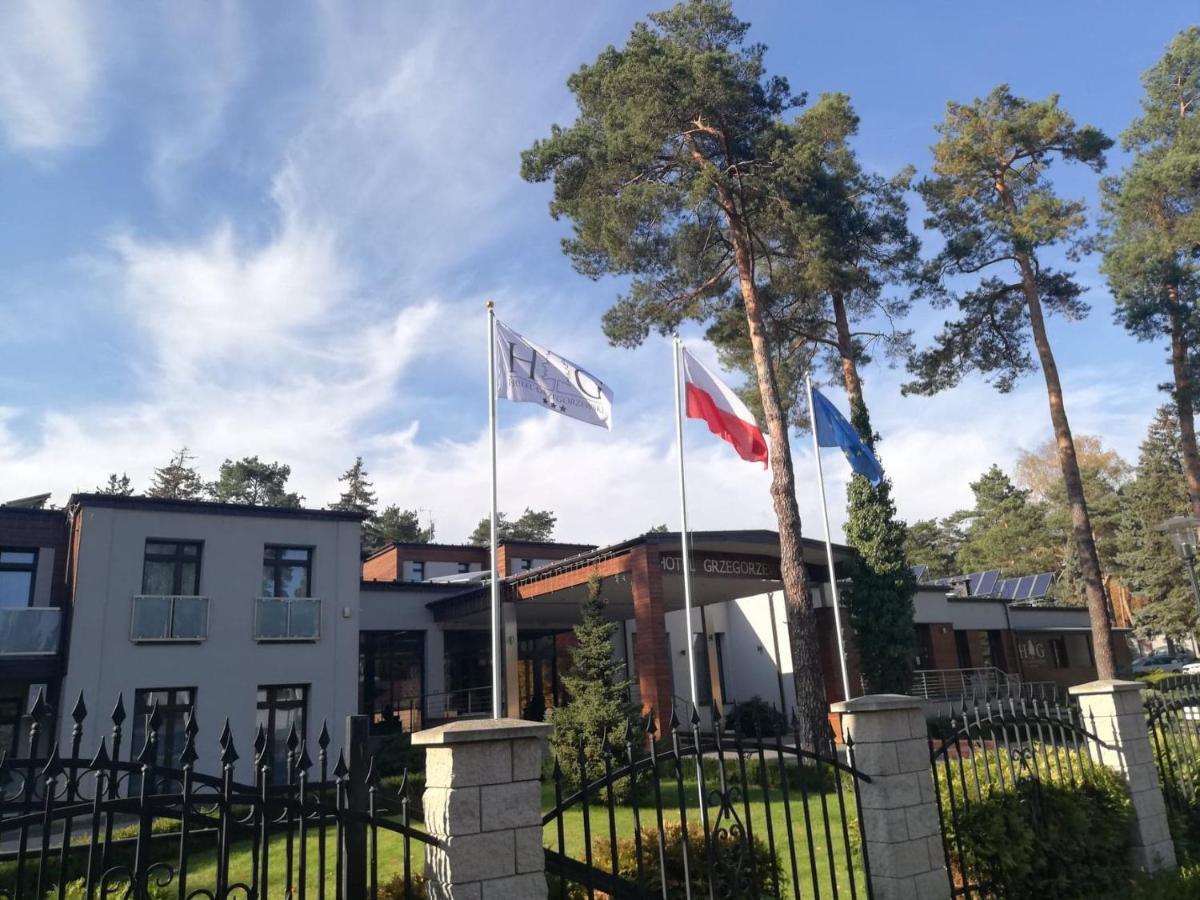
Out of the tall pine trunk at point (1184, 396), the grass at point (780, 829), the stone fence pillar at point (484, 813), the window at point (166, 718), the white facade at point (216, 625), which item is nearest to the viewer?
the stone fence pillar at point (484, 813)

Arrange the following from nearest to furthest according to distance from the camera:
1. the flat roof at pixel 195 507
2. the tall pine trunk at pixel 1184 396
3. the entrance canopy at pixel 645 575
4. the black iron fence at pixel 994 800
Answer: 1. the black iron fence at pixel 994 800
2. the flat roof at pixel 195 507
3. the entrance canopy at pixel 645 575
4. the tall pine trunk at pixel 1184 396

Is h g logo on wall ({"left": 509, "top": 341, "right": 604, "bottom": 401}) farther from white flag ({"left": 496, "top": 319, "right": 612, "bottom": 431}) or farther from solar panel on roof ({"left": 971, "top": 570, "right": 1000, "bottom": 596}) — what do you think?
solar panel on roof ({"left": 971, "top": 570, "right": 1000, "bottom": 596})

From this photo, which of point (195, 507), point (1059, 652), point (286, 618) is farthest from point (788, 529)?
point (1059, 652)

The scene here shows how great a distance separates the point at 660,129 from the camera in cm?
1947

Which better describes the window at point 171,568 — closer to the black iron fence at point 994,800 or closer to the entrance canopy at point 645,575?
the entrance canopy at point 645,575

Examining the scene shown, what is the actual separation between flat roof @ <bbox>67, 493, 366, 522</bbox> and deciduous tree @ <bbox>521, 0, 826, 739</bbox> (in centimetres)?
863

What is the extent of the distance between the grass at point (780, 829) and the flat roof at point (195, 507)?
30.4 ft

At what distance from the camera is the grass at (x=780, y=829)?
8068 mm

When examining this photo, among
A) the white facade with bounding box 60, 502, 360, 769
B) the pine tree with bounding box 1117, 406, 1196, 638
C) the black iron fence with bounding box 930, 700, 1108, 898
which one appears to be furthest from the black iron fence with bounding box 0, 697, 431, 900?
the pine tree with bounding box 1117, 406, 1196, 638

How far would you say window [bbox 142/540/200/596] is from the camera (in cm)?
1862

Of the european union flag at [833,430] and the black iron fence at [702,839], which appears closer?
the black iron fence at [702,839]

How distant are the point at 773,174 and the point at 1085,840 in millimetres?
Result: 15693

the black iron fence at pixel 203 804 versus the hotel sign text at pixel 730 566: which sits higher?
the hotel sign text at pixel 730 566

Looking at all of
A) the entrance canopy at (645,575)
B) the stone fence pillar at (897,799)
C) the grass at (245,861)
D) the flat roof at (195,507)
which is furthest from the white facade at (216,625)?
the stone fence pillar at (897,799)
